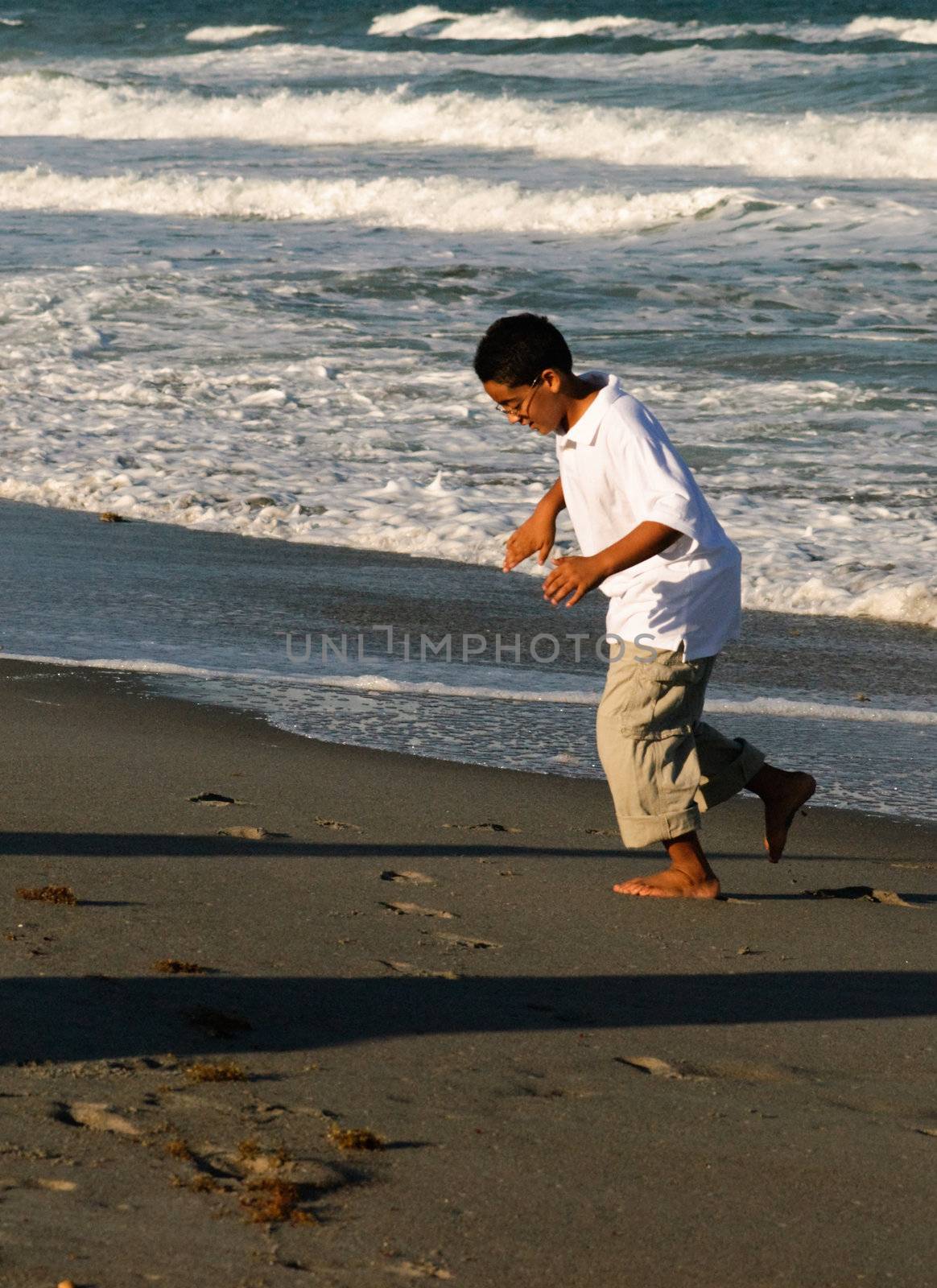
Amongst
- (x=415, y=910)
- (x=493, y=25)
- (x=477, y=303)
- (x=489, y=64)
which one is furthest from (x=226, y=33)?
(x=415, y=910)

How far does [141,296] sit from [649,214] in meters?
8.59

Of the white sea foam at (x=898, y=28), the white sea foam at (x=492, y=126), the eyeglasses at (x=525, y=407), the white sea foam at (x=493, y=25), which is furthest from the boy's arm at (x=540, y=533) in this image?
the white sea foam at (x=493, y=25)

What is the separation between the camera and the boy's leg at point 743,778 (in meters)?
3.95

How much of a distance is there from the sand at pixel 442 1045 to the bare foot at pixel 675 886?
6cm

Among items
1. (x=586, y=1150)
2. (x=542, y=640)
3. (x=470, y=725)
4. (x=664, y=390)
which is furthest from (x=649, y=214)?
(x=586, y=1150)

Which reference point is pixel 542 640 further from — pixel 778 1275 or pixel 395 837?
pixel 778 1275

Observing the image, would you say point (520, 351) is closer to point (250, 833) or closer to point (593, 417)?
point (593, 417)

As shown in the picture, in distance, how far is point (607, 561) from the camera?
3.55 m

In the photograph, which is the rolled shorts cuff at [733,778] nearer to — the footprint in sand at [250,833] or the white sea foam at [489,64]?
the footprint in sand at [250,833]

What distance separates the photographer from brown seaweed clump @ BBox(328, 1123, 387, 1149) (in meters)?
2.37

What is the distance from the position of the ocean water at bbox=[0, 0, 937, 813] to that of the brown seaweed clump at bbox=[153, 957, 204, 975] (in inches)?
86.0

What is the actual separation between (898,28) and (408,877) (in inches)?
1450

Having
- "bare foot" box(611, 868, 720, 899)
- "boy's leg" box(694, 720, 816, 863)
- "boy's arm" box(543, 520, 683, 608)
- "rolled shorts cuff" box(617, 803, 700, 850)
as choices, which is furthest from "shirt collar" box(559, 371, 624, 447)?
"bare foot" box(611, 868, 720, 899)

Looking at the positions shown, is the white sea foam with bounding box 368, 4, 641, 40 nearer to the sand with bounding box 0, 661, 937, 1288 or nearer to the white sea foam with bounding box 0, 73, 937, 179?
the white sea foam with bounding box 0, 73, 937, 179
